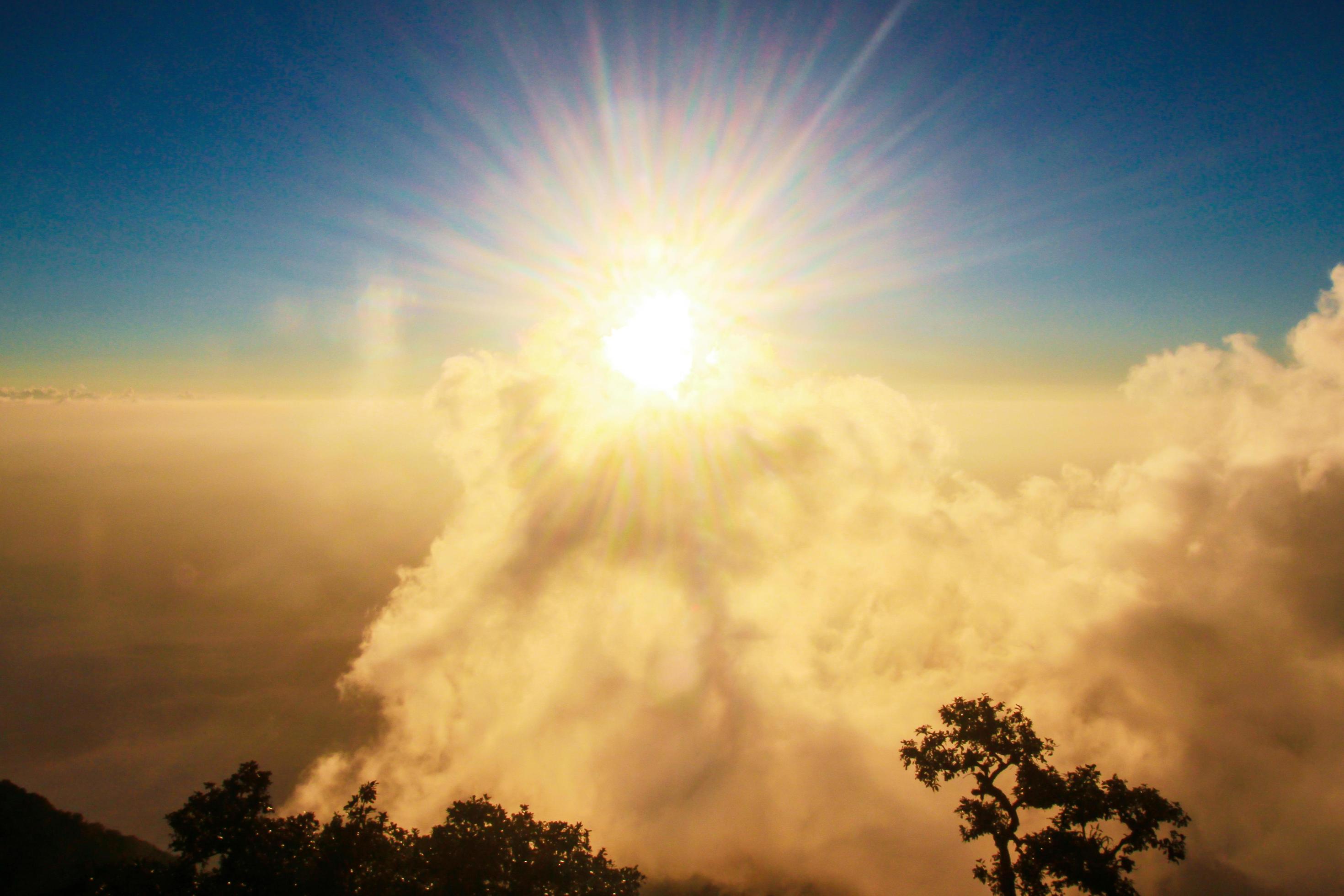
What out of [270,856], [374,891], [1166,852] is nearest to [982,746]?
[1166,852]

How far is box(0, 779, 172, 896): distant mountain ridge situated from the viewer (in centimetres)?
5484

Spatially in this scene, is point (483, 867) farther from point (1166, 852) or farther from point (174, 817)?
point (1166, 852)

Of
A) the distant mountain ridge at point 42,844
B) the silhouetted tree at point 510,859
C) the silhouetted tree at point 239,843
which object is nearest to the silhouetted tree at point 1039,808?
the silhouetted tree at point 510,859

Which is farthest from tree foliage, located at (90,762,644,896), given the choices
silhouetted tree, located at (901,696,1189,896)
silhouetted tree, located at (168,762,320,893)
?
silhouetted tree, located at (901,696,1189,896)

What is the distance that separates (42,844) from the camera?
65438mm

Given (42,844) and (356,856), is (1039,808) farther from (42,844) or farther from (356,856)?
(42,844)

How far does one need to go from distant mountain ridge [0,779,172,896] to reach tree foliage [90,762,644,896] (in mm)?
47334

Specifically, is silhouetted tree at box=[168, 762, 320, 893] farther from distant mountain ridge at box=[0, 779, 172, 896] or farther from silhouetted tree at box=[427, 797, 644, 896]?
distant mountain ridge at box=[0, 779, 172, 896]

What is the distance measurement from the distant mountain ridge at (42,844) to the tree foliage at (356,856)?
155ft

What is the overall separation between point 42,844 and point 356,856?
8029 centimetres

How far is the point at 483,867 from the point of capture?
2445cm

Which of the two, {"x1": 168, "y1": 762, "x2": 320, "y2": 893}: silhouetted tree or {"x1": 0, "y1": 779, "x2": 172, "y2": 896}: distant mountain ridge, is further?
{"x1": 0, "y1": 779, "x2": 172, "y2": 896}: distant mountain ridge

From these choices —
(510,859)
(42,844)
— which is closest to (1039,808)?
(510,859)

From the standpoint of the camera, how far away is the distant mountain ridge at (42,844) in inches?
2159
